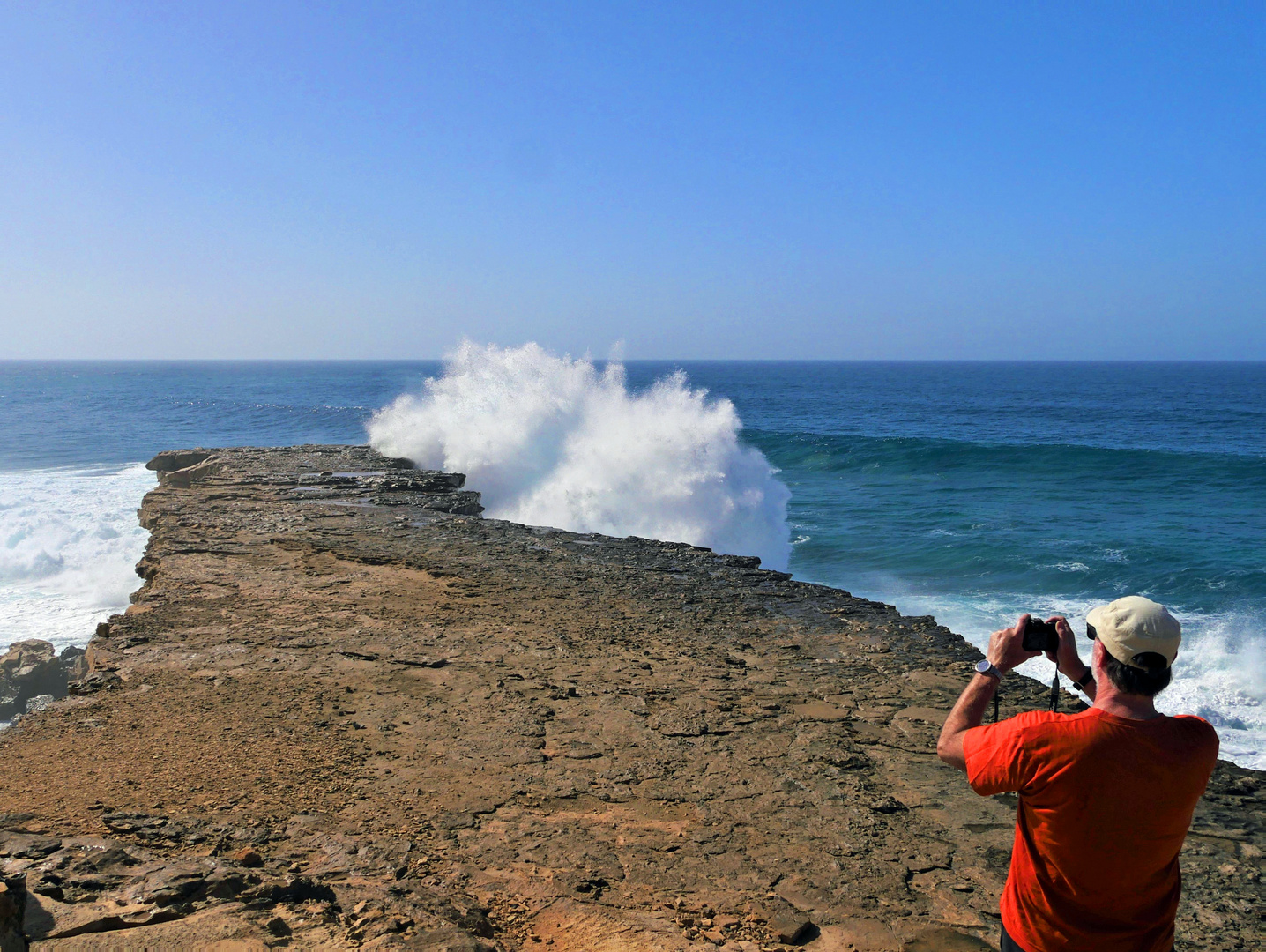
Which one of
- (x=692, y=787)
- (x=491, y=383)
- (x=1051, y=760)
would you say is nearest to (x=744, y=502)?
(x=491, y=383)

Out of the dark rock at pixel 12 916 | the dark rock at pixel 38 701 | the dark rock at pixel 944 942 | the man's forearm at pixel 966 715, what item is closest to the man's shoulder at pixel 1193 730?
the man's forearm at pixel 966 715

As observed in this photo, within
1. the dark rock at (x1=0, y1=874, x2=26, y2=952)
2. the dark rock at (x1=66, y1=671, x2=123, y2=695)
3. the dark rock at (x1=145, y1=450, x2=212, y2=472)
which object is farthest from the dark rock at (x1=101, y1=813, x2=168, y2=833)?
the dark rock at (x1=145, y1=450, x2=212, y2=472)

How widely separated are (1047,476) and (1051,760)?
26.0 meters

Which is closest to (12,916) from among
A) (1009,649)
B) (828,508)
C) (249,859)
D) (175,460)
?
(249,859)

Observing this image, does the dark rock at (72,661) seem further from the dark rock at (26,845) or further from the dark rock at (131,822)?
the dark rock at (26,845)

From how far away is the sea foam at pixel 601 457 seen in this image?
15391mm

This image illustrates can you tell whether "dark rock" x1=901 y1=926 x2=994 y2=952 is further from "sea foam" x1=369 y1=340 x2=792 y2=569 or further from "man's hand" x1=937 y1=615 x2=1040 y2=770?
"sea foam" x1=369 y1=340 x2=792 y2=569

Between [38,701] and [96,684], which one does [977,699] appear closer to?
[96,684]

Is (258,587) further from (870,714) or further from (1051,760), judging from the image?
(1051,760)

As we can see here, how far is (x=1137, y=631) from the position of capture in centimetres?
180

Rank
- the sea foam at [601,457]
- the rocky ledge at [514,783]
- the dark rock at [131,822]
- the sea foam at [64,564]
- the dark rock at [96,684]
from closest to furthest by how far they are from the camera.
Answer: the rocky ledge at [514,783] < the dark rock at [131,822] < the dark rock at [96,684] < the sea foam at [64,564] < the sea foam at [601,457]

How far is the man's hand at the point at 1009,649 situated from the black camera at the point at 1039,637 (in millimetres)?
13

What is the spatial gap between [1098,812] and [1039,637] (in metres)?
0.42

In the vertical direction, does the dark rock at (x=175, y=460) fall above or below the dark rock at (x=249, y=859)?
above
